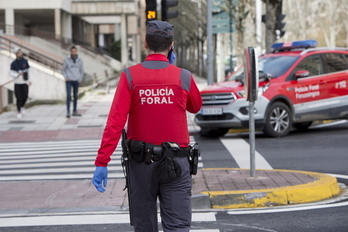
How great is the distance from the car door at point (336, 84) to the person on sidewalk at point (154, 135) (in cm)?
1183

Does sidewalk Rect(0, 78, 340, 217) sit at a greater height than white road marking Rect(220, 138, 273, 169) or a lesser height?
greater

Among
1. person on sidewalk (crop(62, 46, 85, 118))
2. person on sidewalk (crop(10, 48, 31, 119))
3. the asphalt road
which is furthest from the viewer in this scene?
person on sidewalk (crop(62, 46, 85, 118))

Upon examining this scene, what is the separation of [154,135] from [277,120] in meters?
11.0

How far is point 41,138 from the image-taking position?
17.7 meters

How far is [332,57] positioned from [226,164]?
571cm

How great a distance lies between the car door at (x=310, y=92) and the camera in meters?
16.0

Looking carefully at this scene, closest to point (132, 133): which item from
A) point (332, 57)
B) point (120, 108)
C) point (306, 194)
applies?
point (120, 108)

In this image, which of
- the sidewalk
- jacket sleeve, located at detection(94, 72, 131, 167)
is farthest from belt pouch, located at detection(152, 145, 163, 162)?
the sidewalk

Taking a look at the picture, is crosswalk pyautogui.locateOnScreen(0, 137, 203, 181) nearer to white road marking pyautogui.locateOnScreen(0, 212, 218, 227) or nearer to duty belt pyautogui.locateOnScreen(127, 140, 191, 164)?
white road marking pyautogui.locateOnScreen(0, 212, 218, 227)

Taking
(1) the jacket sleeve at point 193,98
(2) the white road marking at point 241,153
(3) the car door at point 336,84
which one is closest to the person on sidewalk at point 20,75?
(2) the white road marking at point 241,153

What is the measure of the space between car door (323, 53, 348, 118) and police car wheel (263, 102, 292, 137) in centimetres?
123

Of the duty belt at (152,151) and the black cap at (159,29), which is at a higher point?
the black cap at (159,29)

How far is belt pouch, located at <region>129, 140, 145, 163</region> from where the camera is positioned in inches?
191

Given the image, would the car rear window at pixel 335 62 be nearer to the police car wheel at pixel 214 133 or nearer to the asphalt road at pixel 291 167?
the asphalt road at pixel 291 167
